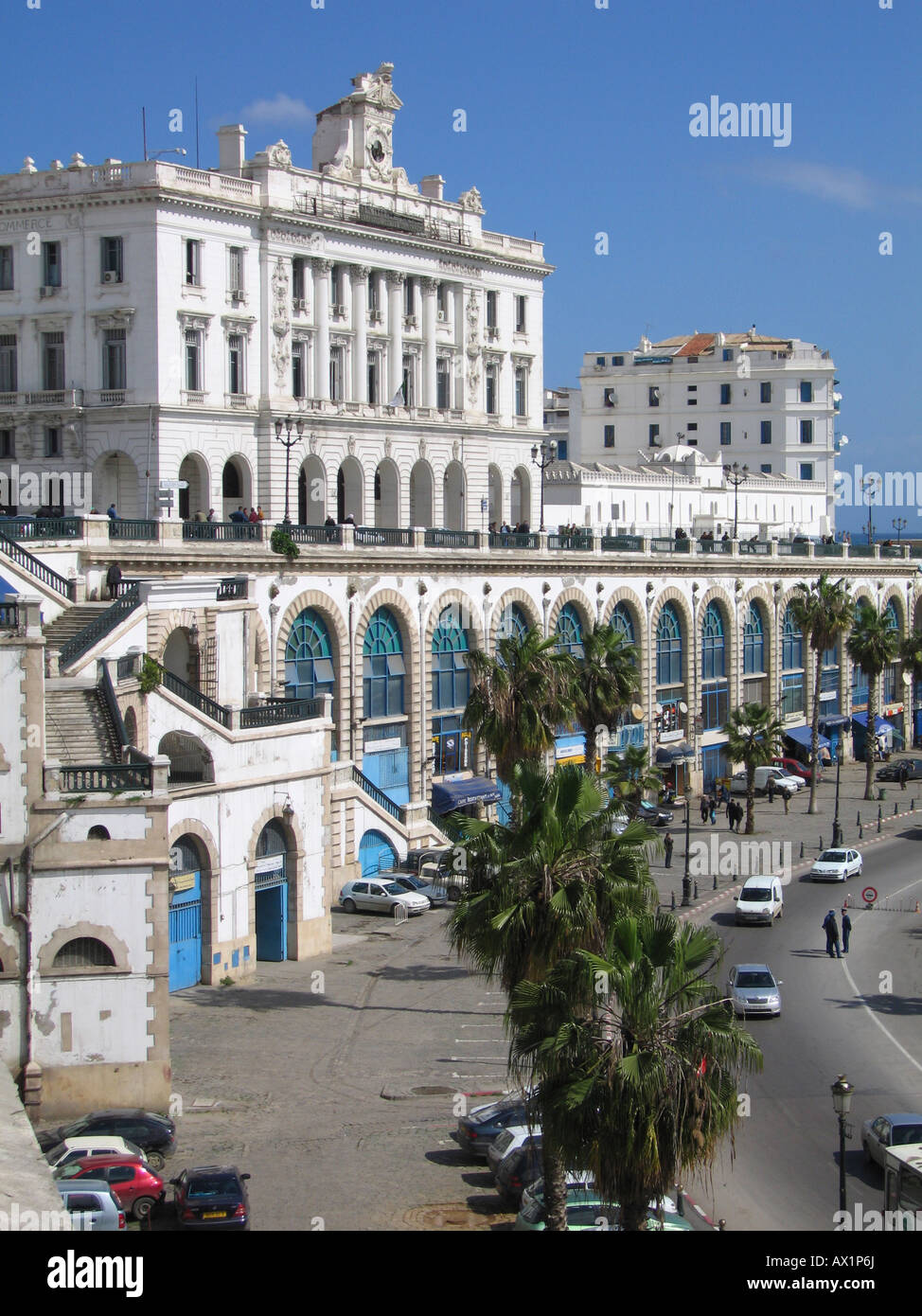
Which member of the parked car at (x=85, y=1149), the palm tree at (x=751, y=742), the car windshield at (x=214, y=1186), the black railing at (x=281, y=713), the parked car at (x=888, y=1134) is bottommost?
the parked car at (x=888, y=1134)

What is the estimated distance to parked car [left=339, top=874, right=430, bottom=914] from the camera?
49.2 m

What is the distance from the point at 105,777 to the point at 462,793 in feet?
95.0

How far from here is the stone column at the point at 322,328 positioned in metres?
70.2

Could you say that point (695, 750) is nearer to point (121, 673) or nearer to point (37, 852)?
point (121, 673)

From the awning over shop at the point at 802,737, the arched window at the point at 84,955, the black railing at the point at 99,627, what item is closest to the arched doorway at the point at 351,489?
the awning over shop at the point at 802,737

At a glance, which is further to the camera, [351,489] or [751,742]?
[351,489]

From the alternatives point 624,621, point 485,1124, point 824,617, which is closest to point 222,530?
point 485,1124

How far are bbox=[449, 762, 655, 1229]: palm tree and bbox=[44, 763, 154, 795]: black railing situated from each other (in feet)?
23.5

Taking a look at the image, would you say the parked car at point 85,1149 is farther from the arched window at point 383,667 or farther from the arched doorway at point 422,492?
the arched doorway at point 422,492

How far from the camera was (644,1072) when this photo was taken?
19.8 meters

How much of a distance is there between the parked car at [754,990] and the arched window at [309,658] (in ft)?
58.7

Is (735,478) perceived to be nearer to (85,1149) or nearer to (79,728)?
(79,728)

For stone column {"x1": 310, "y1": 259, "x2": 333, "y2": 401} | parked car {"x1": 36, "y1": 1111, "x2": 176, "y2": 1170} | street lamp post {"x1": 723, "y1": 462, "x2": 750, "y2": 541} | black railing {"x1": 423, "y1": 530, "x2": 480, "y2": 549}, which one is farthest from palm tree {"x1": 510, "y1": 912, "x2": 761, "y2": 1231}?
street lamp post {"x1": 723, "y1": 462, "x2": 750, "y2": 541}

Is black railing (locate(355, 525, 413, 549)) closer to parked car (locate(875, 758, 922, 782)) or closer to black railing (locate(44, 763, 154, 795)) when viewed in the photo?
black railing (locate(44, 763, 154, 795))
